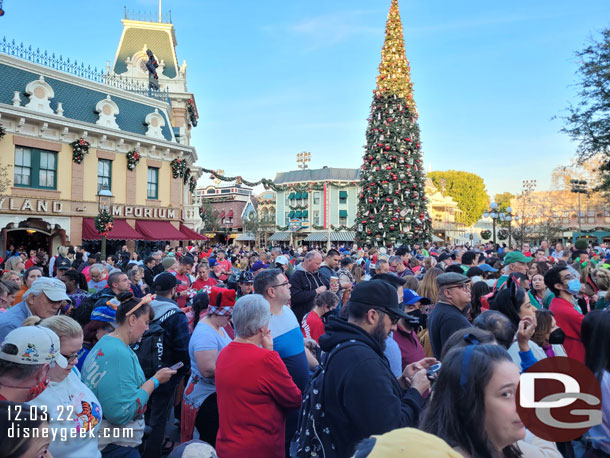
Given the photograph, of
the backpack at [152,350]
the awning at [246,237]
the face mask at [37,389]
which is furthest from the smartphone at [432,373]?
the awning at [246,237]

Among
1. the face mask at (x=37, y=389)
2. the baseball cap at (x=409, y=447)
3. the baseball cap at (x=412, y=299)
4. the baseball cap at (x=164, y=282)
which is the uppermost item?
the baseball cap at (x=409, y=447)

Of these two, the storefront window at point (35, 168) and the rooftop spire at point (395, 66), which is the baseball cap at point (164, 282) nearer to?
the storefront window at point (35, 168)

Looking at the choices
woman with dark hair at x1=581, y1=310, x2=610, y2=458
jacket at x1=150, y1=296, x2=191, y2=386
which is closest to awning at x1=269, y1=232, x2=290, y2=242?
jacket at x1=150, y1=296, x2=191, y2=386

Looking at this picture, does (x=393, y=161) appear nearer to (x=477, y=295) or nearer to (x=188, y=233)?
(x=188, y=233)

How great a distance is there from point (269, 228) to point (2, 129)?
38.3 metres

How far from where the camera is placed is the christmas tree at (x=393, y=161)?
22812mm

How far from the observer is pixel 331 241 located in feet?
169

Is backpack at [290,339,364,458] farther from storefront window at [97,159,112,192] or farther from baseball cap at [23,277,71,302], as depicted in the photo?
storefront window at [97,159,112,192]

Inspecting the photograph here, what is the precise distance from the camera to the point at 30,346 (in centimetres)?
243

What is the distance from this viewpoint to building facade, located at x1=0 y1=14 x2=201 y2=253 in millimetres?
19391

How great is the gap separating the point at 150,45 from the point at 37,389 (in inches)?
1281

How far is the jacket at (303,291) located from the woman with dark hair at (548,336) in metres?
3.43

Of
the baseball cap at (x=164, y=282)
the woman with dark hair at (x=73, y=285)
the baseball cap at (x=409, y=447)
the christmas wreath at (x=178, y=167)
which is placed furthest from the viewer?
the christmas wreath at (x=178, y=167)

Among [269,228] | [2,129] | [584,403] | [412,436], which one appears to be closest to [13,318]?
[412,436]
